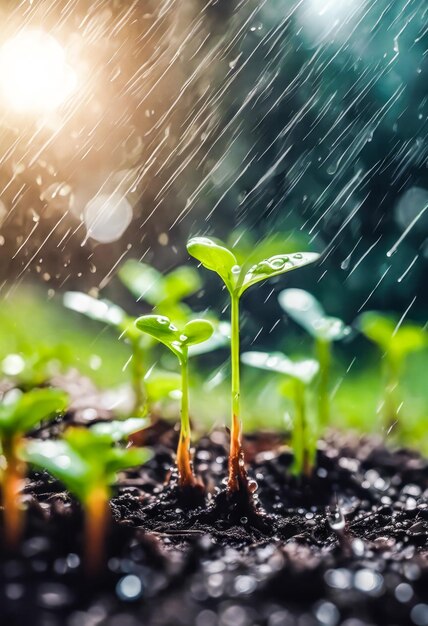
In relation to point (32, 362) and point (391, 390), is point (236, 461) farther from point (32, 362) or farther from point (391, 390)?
point (391, 390)

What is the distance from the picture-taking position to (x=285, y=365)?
1.08m

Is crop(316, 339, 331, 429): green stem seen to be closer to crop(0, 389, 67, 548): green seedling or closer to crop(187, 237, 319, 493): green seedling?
crop(187, 237, 319, 493): green seedling

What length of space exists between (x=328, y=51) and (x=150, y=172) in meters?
1.10

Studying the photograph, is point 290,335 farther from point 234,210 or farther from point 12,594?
point 12,594

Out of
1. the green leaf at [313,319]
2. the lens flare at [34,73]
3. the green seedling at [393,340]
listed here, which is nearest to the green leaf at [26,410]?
the green leaf at [313,319]

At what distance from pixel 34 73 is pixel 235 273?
4.97ft

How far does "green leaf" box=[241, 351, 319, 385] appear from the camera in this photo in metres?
1.06

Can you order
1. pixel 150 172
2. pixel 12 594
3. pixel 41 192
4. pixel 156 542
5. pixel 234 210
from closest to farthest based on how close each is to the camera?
1. pixel 12 594
2. pixel 156 542
3. pixel 41 192
4. pixel 150 172
5. pixel 234 210

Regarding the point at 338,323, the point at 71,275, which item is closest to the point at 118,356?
the point at 71,275

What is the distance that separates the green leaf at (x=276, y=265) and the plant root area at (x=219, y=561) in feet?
1.17

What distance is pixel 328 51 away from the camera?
288cm

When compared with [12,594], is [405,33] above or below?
above

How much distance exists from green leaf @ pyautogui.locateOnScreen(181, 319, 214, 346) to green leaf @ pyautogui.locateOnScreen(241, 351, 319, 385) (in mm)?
228

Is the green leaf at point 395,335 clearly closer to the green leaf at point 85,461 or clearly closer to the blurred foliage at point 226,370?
the blurred foliage at point 226,370
